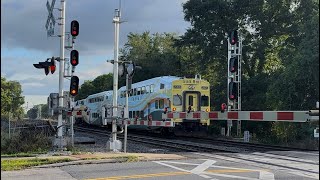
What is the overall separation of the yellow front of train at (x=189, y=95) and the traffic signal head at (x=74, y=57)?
11.7 metres

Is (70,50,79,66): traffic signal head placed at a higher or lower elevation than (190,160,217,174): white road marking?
higher

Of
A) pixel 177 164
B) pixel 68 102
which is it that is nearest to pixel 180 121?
pixel 68 102

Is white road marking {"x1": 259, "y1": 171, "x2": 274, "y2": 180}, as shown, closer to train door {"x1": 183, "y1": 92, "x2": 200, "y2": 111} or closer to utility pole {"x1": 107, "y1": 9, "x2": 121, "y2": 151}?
utility pole {"x1": 107, "y1": 9, "x2": 121, "y2": 151}

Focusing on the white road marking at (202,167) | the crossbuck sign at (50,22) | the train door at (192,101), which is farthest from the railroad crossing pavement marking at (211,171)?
the train door at (192,101)

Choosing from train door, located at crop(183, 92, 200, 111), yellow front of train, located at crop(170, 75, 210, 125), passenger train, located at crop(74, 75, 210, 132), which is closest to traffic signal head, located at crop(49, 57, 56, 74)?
passenger train, located at crop(74, 75, 210, 132)

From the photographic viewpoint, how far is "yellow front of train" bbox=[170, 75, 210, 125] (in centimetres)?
2595

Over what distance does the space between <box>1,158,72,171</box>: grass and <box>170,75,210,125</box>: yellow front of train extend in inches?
538

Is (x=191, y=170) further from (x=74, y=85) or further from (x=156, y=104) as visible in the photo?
(x=156, y=104)

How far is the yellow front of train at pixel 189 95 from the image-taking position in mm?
25953

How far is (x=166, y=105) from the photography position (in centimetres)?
2609

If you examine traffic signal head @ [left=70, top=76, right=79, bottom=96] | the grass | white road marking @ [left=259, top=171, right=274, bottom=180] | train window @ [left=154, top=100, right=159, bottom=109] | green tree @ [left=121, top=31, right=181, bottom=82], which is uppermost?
green tree @ [left=121, top=31, right=181, bottom=82]

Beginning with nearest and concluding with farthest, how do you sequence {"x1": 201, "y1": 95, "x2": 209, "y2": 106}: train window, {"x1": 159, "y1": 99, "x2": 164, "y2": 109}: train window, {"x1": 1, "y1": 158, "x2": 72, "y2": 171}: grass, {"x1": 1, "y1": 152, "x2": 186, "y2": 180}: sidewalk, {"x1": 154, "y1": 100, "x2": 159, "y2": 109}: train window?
{"x1": 1, "y1": 152, "x2": 186, "y2": 180}: sidewalk < {"x1": 1, "y1": 158, "x2": 72, "y2": 171}: grass < {"x1": 159, "y1": 99, "x2": 164, "y2": 109}: train window < {"x1": 201, "y1": 95, "x2": 209, "y2": 106}: train window < {"x1": 154, "y1": 100, "x2": 159, "y2": 109}: train window

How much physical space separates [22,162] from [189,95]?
1543 cm

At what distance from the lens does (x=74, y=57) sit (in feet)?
48.0
